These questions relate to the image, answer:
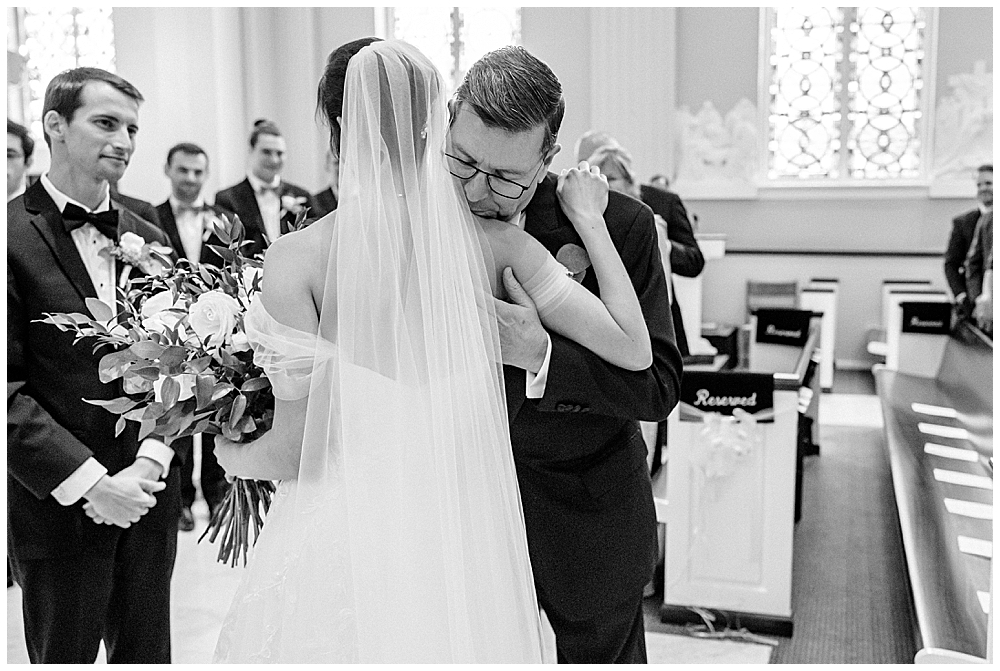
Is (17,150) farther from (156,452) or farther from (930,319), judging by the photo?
(930,319)

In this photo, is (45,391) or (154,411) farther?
(45,391)

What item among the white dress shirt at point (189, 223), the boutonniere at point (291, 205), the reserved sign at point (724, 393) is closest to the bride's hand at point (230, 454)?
the boutonniere at point (291, 205)

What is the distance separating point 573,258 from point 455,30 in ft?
34.7

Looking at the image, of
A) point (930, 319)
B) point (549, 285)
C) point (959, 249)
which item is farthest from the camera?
point (959, 249)

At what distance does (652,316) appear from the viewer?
1.93m

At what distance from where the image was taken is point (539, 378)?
175 cm

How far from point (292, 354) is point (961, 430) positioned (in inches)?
156

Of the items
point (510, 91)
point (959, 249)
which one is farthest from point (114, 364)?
point (959, 249)

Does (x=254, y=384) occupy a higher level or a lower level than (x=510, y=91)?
lower

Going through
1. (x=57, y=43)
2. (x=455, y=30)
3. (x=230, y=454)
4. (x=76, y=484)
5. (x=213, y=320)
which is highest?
(x=455, y=30)

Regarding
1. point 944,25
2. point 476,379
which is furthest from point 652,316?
point 944,25

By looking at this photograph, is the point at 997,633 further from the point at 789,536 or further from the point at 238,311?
the point at 789,536

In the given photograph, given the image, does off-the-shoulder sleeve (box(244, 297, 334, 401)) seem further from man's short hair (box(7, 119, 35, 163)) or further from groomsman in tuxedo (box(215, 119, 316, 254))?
groomsman in tuxedo (box(215, 119, 316, 254))

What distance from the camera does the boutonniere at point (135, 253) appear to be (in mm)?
2223
